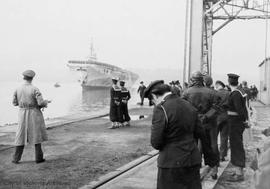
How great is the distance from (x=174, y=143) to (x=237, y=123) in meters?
2.88

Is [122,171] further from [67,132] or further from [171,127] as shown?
[67,132]

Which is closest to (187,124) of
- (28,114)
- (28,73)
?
(28,114)

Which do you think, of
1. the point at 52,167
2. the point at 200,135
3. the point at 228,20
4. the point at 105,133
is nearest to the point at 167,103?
the point at 200,135

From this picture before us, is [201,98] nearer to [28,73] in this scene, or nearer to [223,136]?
[223,136]

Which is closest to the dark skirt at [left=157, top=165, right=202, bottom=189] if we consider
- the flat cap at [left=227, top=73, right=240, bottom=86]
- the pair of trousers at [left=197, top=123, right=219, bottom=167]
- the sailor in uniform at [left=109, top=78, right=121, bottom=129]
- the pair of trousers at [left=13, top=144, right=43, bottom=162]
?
the pair of trousers at [left=197, top=123, right=219, bottom=167]

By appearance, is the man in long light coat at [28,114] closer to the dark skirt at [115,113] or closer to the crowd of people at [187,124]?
the crowd of people at [187,124]

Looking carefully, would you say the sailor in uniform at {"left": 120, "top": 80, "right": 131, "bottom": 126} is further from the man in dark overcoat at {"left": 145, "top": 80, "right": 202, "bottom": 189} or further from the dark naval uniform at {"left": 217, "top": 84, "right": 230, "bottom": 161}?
the man in dark overcoat at {"left": 145, "top": 80, "right": 202, "bottom": 189}

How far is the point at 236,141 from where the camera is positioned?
5984 mm

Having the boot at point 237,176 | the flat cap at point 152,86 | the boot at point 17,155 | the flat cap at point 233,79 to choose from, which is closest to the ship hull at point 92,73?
the boot at point 17,155

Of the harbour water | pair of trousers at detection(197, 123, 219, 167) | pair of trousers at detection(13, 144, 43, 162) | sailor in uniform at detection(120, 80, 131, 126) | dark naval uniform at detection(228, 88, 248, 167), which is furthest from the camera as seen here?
the harbour water

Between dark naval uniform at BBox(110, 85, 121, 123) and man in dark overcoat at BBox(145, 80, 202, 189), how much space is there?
30.4ft

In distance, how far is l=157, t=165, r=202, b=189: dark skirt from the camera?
3402 mm

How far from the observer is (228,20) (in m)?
24.2

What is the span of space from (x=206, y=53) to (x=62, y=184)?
1248 cm
